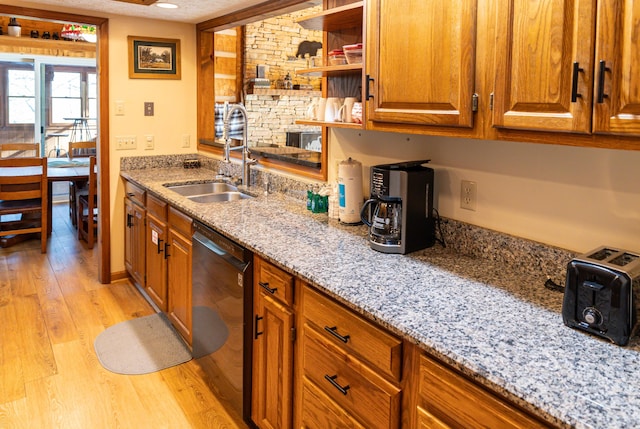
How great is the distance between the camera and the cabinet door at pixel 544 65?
1.17 meters

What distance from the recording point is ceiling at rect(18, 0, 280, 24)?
3.29 meters

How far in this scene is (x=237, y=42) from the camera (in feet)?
16.7

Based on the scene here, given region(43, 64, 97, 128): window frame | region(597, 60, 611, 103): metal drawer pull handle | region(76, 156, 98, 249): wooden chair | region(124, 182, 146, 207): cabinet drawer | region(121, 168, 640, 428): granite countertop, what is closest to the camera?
region(121, 168, 640, 428): granite countertop

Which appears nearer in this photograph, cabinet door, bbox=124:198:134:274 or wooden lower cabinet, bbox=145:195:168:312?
wooden lower cabinet, bbox=145:195:168:312

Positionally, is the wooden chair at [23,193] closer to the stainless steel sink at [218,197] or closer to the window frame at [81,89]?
the stainless steel sink at [218,197]

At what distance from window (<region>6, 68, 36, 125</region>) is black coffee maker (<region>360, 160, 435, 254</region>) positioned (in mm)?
6688

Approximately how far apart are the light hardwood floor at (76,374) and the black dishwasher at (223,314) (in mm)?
159

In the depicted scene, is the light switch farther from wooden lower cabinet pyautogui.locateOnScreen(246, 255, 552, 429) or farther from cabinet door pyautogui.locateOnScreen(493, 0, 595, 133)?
cabinet door pyautogui.locateOnScreen(493, 0, 595, 133)

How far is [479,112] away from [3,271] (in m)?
4.31

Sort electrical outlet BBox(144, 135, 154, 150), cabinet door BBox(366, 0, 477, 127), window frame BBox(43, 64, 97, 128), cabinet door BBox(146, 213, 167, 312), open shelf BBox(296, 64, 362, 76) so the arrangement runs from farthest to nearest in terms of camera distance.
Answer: window frame BBox(43, 64, 97, 128), electrical outlet BBox(144, 135, 154, 150), cabinet door BBox(146, 213, 167, 312), open shelf BBox(296, 64, 362, 76), cabinet door BBox(366, 0, 477, 127)

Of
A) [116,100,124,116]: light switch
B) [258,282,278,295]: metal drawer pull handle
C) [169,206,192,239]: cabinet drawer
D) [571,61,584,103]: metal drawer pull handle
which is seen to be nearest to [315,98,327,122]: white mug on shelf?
[258,282,278,295]: metal drawer pull handle

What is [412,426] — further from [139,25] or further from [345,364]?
[139,25]

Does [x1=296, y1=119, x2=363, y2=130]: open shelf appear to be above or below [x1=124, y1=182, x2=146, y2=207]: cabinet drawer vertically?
above

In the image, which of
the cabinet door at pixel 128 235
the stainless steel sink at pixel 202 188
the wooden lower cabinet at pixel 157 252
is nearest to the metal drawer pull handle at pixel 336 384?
the wooden lower cabinet at pixel 157 252
